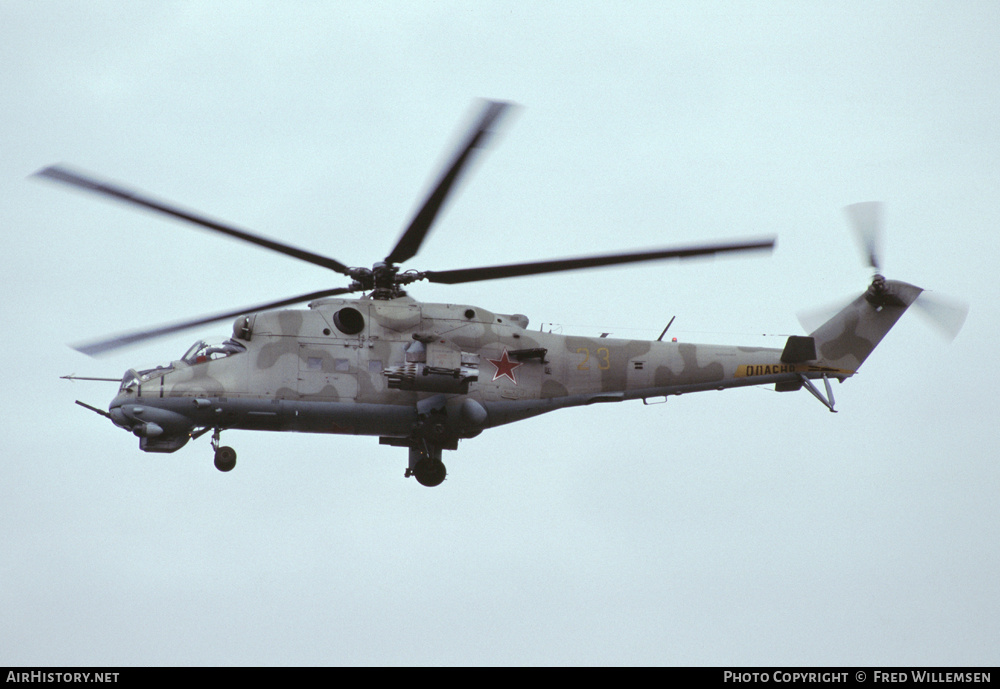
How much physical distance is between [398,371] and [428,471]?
2703mm

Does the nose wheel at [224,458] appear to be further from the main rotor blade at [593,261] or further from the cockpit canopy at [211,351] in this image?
the main rotor blade at [593,261]

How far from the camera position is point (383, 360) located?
24750mm

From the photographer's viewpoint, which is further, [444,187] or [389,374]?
[389,374]

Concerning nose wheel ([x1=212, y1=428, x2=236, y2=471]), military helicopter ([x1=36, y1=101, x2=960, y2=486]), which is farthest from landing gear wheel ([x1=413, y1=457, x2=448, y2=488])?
nose wheel ([x1=212, y1=428, x2=236, y2=471])

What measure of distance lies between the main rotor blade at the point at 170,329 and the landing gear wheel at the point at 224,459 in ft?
8.96

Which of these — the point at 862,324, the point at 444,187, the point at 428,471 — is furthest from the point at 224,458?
the point at 862,324

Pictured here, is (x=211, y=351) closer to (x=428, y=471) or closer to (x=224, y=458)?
(x=224, y=458)

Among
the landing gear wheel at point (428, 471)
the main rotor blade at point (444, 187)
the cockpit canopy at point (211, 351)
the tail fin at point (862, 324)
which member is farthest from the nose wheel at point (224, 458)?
the tail fin at point (862, 324)

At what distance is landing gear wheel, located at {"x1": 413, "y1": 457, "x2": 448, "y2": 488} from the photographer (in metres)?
25.5

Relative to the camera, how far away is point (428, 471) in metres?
25.5
